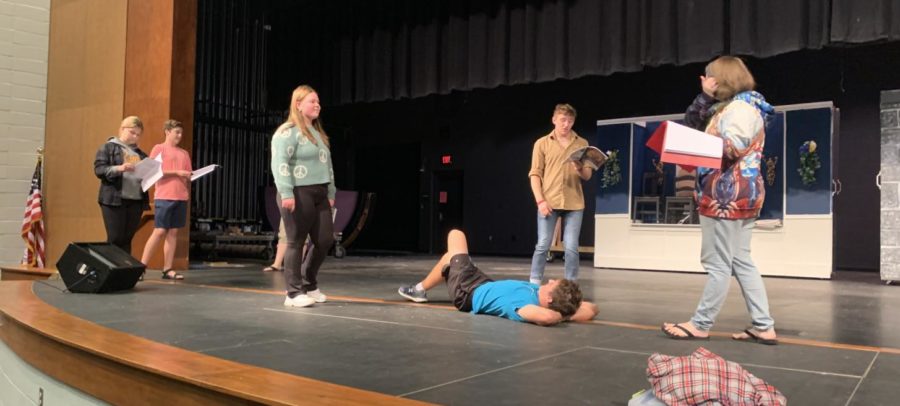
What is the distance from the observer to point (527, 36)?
9.27 metres

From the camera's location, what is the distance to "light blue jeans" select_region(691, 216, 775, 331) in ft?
8.99

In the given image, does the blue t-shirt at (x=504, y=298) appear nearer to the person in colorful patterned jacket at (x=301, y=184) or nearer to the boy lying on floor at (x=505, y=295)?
the boy lying on floor at (x=505, y=295)

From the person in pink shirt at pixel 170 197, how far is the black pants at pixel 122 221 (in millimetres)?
405

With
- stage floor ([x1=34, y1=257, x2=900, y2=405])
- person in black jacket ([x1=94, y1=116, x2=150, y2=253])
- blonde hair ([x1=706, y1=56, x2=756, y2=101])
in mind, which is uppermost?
blonde hair ([x1=706, y1=56, x2=756, y2=101])

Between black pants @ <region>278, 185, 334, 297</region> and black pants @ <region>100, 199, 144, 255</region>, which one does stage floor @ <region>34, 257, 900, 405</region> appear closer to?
black pants @ <region>278, 185, 334, 297</region>

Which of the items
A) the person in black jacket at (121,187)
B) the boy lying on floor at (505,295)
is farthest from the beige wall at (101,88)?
the boy lying on floor at (505,295)

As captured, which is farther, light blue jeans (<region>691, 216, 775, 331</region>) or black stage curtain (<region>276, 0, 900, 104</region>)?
black stage curtain (<region>276, 0, 900, 104</region>)

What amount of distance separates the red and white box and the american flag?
6887mm

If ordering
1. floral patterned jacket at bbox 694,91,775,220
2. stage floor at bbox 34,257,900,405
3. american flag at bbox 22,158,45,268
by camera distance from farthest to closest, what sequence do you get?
american flag at bbox 22,158,45,268, floral patterned jacket at bbox 694,91,775,220, stage floor at bbox 34,257,900,405

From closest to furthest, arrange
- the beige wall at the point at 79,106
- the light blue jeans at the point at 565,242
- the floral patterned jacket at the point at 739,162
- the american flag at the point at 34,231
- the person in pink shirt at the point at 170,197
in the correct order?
the floral patterned jacket at the point at 739,162 < the light blue jeans at the point at 565,242 < the person in pink shirt at the point at 170,197 < the beige wall at the point at 79,106 < the american flag at the point at 34,231

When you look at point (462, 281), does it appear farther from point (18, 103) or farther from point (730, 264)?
point (18, 103)

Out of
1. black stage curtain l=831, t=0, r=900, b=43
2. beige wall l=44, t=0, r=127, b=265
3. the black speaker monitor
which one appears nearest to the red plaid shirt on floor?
the black speaker monitor

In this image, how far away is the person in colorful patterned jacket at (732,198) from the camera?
271 cm

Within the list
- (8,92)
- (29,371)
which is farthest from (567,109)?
(8,92)
